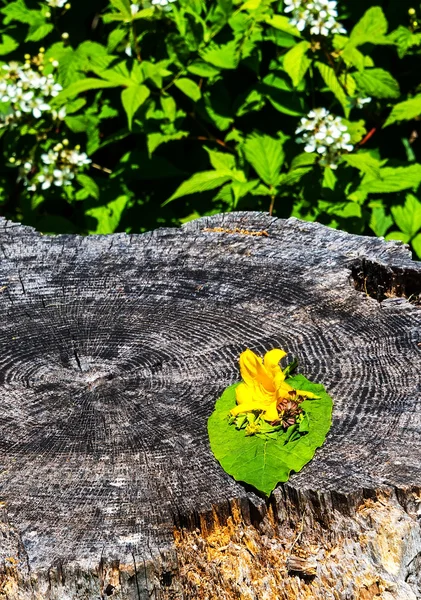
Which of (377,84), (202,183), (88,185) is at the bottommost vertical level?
(88,185)

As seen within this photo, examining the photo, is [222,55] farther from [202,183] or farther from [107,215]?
[107,215]

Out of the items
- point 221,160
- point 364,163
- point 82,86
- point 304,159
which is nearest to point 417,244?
point 364,163

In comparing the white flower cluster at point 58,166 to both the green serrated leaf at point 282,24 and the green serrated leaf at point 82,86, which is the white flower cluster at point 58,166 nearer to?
the green serrated leaf at point 82,86

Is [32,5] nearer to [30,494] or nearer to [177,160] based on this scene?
[177,160]

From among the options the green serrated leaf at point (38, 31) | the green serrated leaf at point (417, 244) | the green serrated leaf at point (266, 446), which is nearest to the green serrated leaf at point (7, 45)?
the green serrated leaf at point (38, 31)

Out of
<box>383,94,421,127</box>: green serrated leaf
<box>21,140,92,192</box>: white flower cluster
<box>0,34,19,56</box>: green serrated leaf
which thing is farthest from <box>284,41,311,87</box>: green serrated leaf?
<box>0,34,19,56</box>: green serrated leaf

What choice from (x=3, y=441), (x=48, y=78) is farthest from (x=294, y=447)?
(x=48, y=78)
